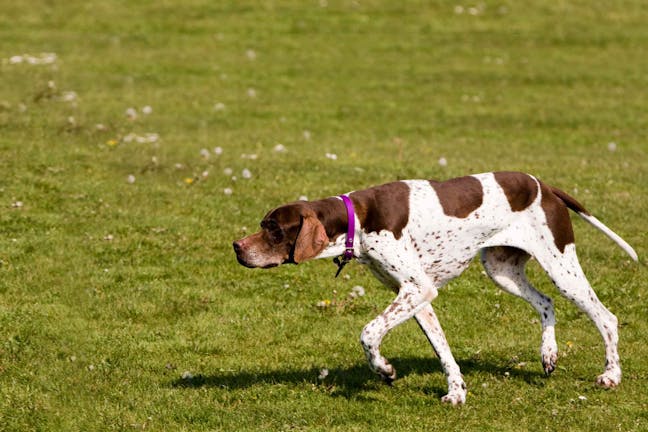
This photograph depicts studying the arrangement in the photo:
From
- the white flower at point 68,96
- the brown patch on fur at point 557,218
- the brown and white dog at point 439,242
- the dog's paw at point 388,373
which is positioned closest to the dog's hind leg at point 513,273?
the brown and white dog at point 439,242

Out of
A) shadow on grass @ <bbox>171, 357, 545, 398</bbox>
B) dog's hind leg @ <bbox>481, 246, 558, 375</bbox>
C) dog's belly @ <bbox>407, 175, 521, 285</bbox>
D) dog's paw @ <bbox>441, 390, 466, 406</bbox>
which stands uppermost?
dog's belly @ <bbox>407, 175, 521, 285</bbox>

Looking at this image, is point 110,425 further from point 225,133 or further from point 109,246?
point 225,133

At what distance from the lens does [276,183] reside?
1487 centimetres

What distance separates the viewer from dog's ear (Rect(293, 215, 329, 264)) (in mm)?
8055

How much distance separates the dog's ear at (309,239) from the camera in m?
8.05

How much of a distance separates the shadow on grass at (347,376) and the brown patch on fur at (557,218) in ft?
4.03

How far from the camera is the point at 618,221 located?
1362 centimetres

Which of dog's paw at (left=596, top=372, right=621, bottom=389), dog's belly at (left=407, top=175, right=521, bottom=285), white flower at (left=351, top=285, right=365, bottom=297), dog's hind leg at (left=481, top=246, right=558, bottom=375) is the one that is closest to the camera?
dog's belly at (left=407, top=175, right=521, bottom=285)

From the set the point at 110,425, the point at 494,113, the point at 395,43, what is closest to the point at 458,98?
the point at 494,113

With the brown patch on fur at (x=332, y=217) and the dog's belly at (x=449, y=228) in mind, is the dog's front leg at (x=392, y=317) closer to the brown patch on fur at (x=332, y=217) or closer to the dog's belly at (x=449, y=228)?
the dog's belly at (x=449, y=228)

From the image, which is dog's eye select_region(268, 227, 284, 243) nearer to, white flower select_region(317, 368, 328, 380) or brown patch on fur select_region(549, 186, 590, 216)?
white flower select_region(317, 368, 328, 380)

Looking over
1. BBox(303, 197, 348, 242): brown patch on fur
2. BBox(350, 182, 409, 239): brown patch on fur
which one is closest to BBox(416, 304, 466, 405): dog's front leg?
BBox(350, 182, 409, 239): brown patch on fur

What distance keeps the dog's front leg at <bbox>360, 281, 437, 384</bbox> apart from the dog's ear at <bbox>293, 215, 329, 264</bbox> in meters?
0.74

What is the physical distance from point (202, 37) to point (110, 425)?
1838 cm
